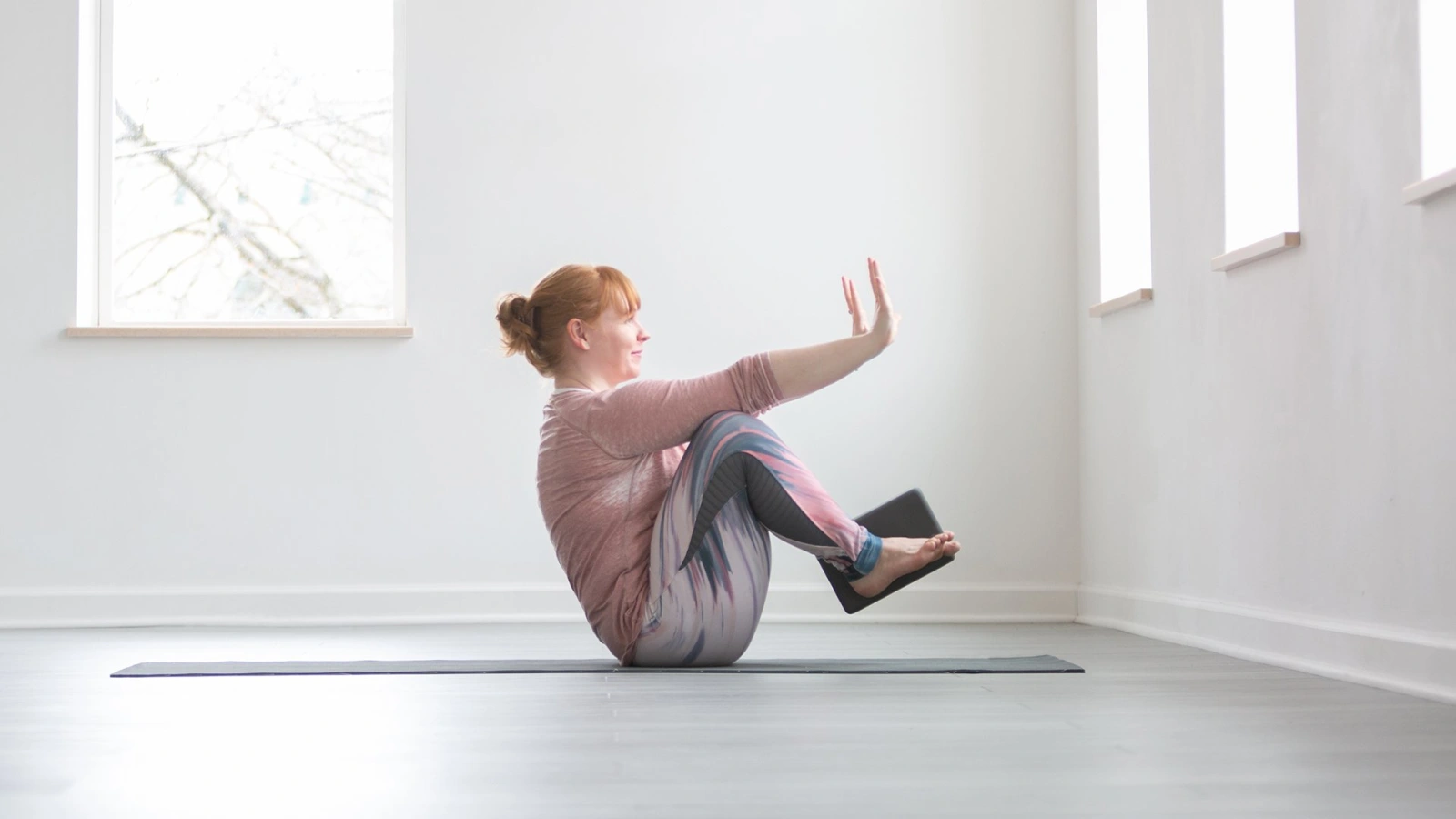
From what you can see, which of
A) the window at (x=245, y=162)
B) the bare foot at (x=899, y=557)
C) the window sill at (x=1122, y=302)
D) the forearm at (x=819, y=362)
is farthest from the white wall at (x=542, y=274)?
the forearm at (x=819, y=362)

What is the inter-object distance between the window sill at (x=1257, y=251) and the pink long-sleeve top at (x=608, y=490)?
104 cm

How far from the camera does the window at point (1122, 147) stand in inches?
145

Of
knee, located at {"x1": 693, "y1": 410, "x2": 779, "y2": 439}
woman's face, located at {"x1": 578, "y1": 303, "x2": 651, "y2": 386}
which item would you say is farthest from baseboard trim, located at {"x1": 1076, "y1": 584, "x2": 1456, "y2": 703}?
woman's face, located at {"x1": 578, "y1": 303, "x2": 651, "y2": 386}

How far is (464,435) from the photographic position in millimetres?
3889

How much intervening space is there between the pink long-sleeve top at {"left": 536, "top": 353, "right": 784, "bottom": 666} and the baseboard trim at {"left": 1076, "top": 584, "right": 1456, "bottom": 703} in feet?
3.49

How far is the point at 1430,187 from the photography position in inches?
78.7

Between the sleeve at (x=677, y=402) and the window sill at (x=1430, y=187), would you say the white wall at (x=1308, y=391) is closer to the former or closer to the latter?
the window sill at (x=1430, y=187)

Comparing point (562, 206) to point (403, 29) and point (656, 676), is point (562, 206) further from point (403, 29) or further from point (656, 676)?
point (656, 676)

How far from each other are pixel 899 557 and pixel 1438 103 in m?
1.11

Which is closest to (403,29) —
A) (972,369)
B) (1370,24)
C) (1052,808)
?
(972,369)

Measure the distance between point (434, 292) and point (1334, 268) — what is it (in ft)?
8.19

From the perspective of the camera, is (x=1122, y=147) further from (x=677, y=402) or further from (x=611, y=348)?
(x=677, y=402)

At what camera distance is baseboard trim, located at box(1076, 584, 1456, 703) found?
2.02m

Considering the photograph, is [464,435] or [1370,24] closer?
[1370,24]
